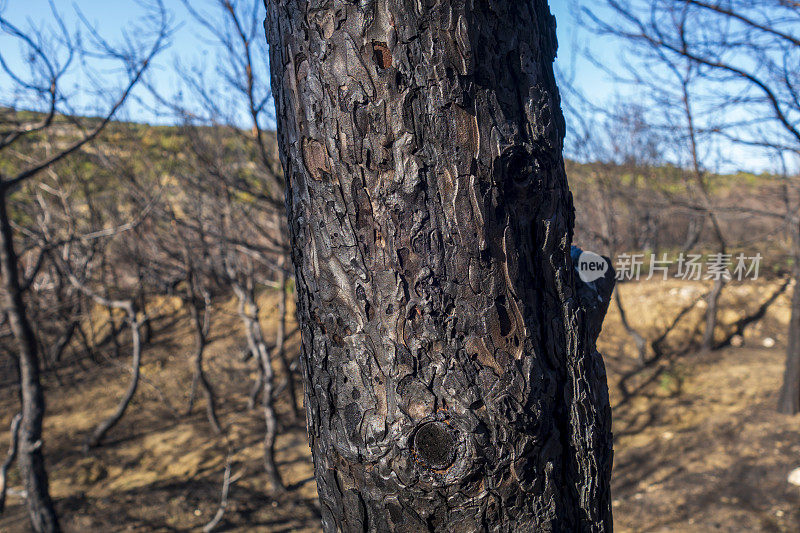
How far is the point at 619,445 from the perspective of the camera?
6496mm

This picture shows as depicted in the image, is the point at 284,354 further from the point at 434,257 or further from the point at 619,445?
the point at 434,257

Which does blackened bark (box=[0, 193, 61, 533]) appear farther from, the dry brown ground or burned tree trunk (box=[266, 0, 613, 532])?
burned tree trunk (box=[266, 0, 613, 532])

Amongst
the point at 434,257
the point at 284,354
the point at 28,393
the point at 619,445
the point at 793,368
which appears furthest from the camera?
the point at 284,354

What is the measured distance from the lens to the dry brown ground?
5215mm

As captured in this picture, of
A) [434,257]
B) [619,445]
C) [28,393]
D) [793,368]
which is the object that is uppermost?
[434,257]

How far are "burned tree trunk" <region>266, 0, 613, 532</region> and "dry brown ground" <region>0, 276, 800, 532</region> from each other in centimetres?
480

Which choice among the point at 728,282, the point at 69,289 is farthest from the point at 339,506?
the point at 69,289

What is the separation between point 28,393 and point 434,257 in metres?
4.89

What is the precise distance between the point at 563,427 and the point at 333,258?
0.50 m

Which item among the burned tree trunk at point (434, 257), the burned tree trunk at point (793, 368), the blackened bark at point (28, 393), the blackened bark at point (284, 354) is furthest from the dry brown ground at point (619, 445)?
the burned tree trunk at point (434, 257)

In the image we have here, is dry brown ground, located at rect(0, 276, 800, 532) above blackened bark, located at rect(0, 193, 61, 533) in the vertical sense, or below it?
below

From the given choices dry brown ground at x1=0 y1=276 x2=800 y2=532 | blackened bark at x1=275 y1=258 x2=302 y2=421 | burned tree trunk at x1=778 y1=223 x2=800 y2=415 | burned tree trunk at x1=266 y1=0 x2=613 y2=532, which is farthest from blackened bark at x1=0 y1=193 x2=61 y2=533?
burned tree trunk at x1=778 y1=223 x2=800 y2=415

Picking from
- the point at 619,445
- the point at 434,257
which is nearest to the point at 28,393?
the point at 434,257

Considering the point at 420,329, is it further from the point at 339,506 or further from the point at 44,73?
the point at 44,73
